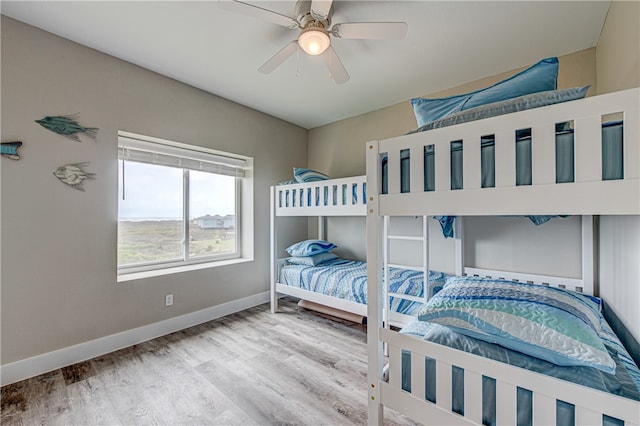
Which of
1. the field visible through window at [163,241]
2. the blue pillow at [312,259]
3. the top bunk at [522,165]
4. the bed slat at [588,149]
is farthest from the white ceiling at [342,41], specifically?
the blue pillow at [312,259]

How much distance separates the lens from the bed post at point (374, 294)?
3.87ft

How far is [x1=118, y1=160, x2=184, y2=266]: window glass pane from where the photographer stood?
248cm

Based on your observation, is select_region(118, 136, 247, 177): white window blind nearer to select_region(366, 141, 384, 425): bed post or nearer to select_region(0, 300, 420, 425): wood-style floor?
select_region(0, 300, 420, 425): wood-style floor

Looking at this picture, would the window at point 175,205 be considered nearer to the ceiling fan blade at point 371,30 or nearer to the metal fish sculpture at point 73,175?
the metal fish sculpture at point 73,175

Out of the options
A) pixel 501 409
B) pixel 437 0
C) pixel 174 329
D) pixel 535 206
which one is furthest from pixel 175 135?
pixel 501 409

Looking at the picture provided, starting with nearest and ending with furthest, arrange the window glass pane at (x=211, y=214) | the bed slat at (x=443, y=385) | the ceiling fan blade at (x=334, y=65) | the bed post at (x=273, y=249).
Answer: the bed slat at (x=443, y=385)
the ceiling fan blade at (x=334, y=65)
the window glass pane at (x=211, y=214)
the bed post at (x=273, y=249)

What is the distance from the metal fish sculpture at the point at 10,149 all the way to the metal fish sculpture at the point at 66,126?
22 centimetres

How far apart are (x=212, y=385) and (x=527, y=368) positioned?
1.81 meters

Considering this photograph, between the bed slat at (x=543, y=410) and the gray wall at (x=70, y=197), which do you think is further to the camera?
the gray wall at (x=70, y=197)

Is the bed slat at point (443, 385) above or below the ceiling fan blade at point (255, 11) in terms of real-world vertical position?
below

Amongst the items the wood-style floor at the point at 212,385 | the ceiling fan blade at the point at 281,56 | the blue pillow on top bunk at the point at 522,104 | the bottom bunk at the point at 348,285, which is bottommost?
the wood-style floor at the point at 212,385

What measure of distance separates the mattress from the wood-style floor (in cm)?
64

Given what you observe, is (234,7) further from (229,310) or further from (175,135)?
(229,310)

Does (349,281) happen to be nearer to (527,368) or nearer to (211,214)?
(527,368)
